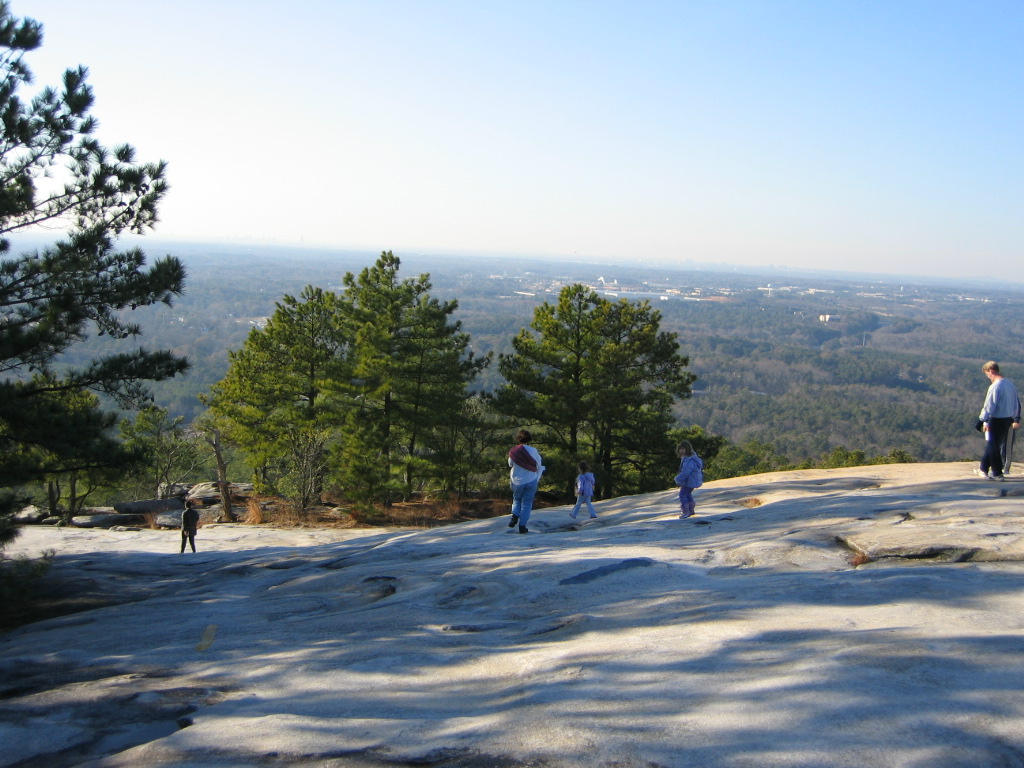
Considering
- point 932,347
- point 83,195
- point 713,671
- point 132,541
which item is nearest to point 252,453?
point 132,541

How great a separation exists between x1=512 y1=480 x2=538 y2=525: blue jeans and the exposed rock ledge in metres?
1.25

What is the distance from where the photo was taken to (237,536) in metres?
15.2

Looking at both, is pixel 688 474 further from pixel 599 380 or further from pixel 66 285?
pixel 599 380

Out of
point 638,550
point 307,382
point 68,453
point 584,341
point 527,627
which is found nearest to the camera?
point 527,627

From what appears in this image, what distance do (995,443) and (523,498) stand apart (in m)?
6.42

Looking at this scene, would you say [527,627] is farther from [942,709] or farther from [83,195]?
[83,195]

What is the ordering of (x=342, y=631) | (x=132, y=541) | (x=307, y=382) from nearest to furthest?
(x=342, y=631), (x=132, y=541), (x=307, y=382)

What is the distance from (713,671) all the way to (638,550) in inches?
147

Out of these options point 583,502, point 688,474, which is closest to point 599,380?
point 583,502

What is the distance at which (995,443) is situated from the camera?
31.2ft

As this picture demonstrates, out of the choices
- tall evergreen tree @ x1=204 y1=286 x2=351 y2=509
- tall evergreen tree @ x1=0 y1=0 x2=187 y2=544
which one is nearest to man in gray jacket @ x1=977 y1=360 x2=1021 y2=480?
tall evergreen tree @ x1=0 y1=0 x2=187 y2=544

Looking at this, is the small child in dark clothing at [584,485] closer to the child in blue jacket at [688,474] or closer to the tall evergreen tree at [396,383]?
the child in blue jacket at [688,474]

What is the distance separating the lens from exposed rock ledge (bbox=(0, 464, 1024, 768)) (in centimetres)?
323

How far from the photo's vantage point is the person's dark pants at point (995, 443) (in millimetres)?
9180
